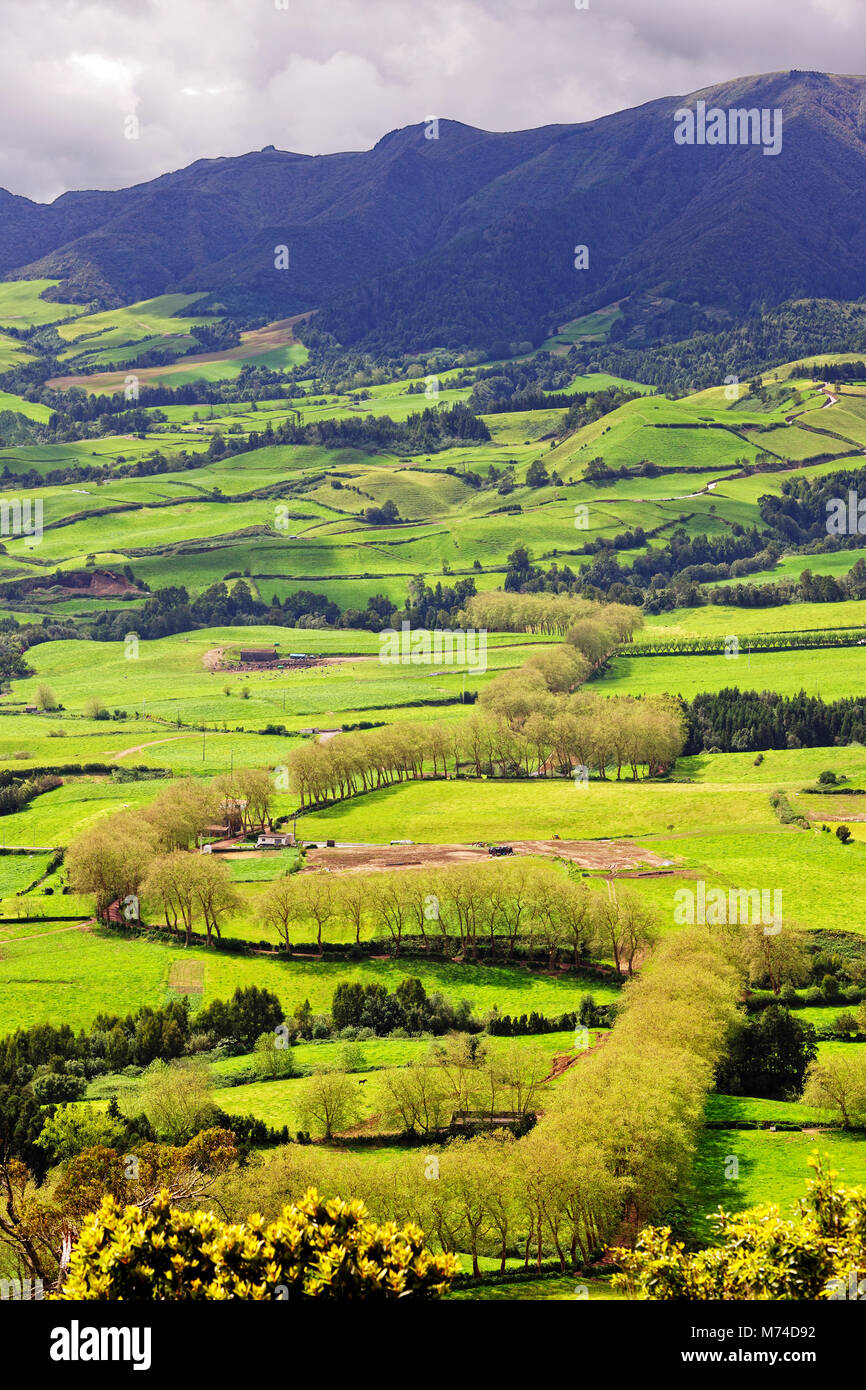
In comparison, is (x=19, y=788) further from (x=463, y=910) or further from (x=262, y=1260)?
(x=262, y=1260)

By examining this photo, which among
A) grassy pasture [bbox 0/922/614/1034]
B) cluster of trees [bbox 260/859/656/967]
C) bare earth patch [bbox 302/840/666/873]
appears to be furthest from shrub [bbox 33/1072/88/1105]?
bare earth patch [bbox 302/840/666/873]

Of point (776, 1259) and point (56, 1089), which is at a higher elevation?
point (776, 1259)

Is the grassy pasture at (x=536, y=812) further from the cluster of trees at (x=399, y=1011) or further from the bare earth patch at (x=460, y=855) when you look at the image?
the cluster of trees at (x=399, y=1011)

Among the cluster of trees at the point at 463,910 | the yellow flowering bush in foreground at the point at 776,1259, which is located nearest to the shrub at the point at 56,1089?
the cluster of trees at the point at 463,910

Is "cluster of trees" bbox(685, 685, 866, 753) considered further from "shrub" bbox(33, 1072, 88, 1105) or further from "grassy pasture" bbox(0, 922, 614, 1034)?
"shrub" bbox(33, 1072, 88, 1105)

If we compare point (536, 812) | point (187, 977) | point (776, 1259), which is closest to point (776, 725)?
point (536, 812)
